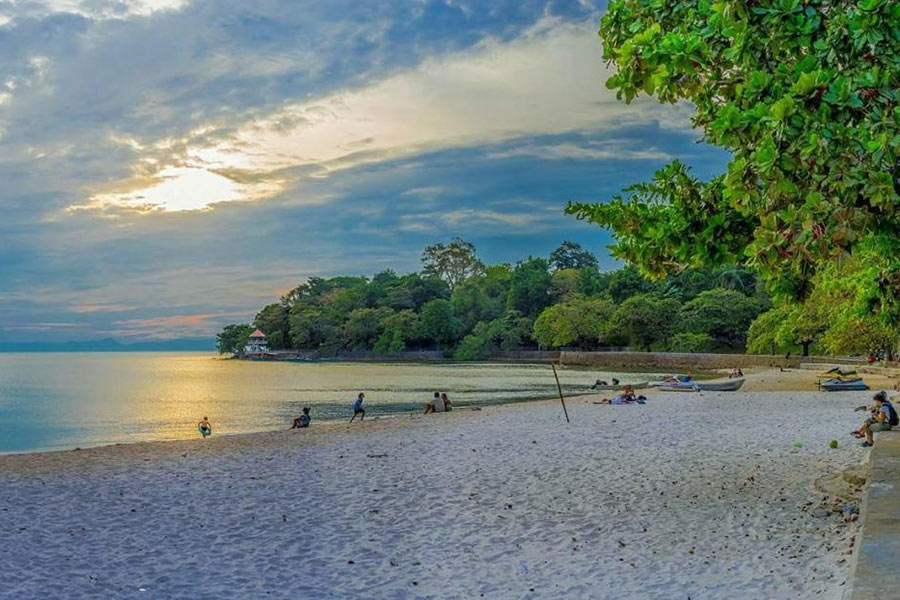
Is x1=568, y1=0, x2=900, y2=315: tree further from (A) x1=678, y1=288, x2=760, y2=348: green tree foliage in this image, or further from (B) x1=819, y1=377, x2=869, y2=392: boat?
(A) x1=678, y1=288, x2=760, y2=348: green tree foliage

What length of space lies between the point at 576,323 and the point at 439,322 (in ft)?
94.2

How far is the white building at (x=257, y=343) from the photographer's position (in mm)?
147000

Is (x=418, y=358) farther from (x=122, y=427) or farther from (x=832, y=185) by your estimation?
(x=832, y=185)

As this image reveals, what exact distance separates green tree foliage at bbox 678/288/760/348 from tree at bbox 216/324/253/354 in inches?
4129

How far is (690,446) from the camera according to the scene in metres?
15.1

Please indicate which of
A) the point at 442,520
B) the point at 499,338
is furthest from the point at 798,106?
the point at 499,338

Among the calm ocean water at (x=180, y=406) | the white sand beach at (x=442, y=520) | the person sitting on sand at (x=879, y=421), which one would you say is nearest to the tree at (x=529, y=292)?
the calm ocean water at (x=180, y=406)

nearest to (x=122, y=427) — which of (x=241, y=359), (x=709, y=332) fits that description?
(x=709, y=332)

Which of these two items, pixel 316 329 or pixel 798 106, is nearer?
pixel 798 106

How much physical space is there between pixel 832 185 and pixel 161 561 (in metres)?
7.37

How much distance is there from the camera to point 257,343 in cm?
14925

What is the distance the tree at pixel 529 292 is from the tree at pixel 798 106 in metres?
107

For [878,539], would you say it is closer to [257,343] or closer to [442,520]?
[442,520]

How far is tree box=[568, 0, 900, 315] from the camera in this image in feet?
15.7
